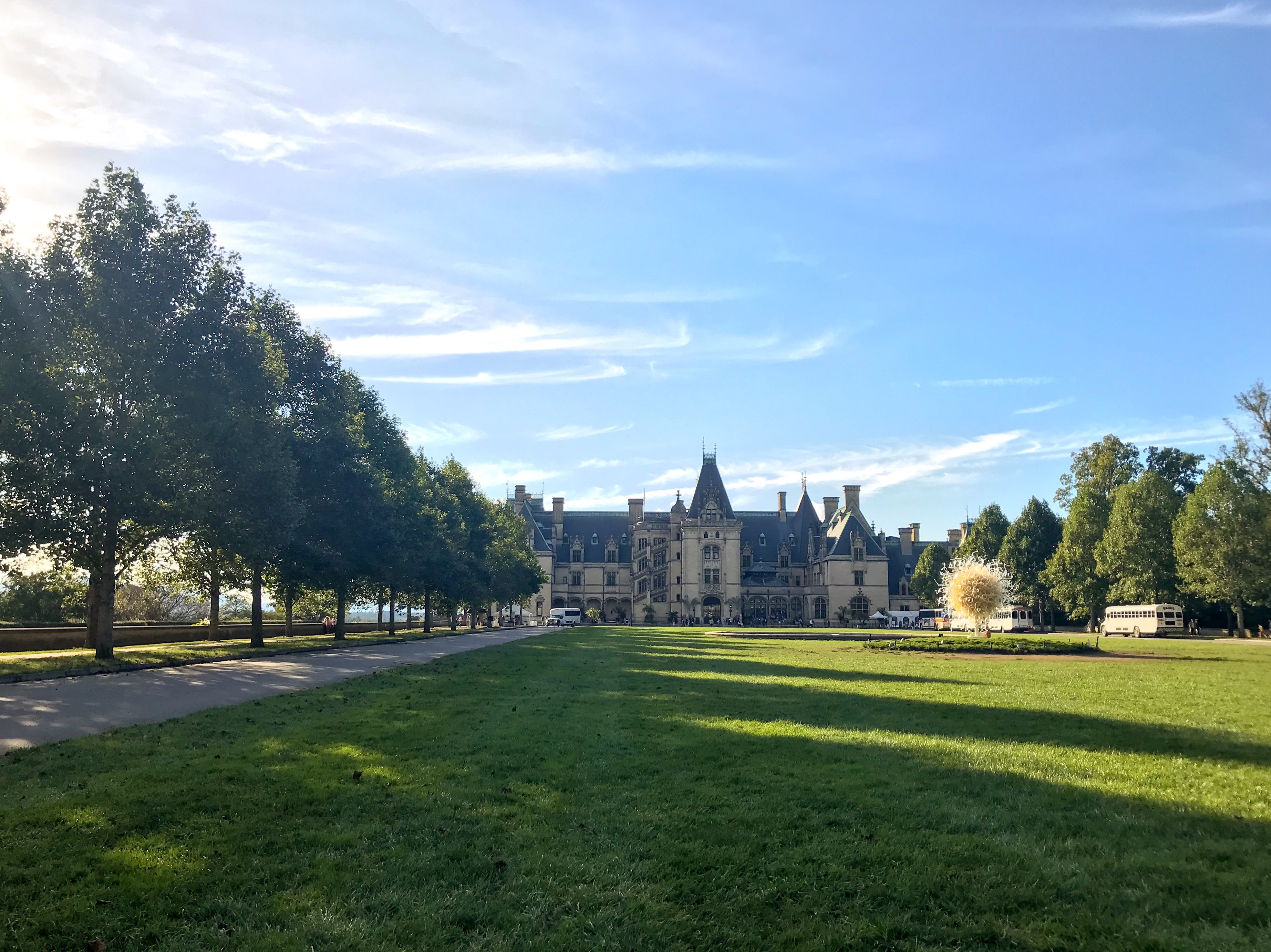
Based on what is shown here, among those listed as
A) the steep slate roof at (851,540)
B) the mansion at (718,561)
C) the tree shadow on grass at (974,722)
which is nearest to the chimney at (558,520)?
the mansion at (718,561)

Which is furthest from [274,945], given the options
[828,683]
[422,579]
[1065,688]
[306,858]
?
[422,579]

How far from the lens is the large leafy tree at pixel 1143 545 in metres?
73.8

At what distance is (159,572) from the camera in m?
39.1

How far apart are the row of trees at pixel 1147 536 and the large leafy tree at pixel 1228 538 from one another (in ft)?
0.24

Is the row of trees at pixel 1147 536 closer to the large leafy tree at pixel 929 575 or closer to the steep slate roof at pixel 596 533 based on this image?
the large leafy tree at pixel 929 575

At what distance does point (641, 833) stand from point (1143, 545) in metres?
78.8

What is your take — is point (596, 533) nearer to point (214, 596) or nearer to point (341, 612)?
point (341, 612)

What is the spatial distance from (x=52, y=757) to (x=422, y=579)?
48.5 meters

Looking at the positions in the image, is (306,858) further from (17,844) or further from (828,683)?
(828,683)

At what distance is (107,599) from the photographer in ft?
90.7

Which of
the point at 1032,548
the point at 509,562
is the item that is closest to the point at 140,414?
the point at 509,562

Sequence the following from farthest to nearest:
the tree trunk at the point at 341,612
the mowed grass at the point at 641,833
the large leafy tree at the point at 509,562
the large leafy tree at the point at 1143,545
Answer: the large leafy tree at the point at 509,562
the large leafy tree at the point at 1143,545
the tree trunk at the point at 341,612
the mowed grass at the point at 641,833

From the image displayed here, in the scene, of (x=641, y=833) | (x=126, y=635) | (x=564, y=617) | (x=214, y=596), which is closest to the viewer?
(x=641, y=833)

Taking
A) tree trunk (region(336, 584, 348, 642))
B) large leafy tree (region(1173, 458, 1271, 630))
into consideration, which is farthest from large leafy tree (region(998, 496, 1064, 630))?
tree trunk (region(336, 584, 348, 642))
